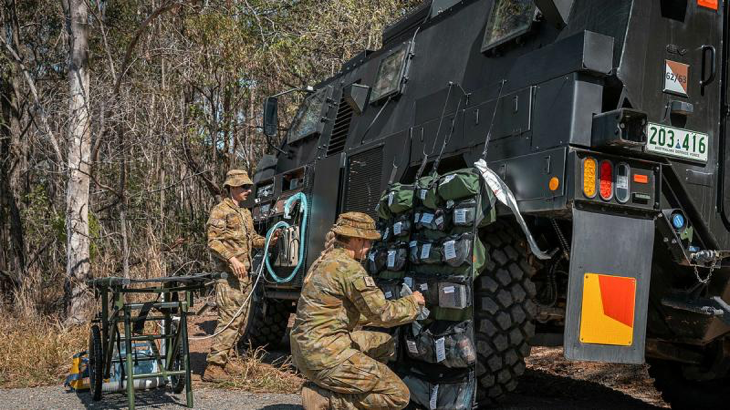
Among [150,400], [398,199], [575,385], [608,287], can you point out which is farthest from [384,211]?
[575,385]

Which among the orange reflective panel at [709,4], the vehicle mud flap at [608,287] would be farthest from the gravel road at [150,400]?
the orange reflective panel at [709,4]

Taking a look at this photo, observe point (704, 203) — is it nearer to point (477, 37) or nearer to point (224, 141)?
point (477, 37)

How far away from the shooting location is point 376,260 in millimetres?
5070

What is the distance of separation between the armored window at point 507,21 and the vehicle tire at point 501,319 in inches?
46.1

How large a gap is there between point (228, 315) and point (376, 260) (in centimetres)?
183

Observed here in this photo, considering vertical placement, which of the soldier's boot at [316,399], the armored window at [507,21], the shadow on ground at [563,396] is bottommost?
the shadow on ground at [563,396]

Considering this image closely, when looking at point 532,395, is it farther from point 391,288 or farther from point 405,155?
point 405,155

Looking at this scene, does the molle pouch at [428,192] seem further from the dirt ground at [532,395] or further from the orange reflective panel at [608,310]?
the dirt ground at [532,395]

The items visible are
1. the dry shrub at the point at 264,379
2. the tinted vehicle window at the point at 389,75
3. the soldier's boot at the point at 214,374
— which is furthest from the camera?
the soldier's boot at the point at 214,374

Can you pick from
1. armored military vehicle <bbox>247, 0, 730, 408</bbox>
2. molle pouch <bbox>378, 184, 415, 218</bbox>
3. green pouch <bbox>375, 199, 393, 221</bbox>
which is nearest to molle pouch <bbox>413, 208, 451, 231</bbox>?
molle pouch <bbox>378, 184, 415, 218</bbox>

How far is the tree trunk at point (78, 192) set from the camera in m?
8.48

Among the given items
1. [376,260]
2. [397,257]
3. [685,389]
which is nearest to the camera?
[397,257]

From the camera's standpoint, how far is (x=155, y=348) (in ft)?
19.1

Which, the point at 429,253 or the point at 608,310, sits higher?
the point at 429,253
